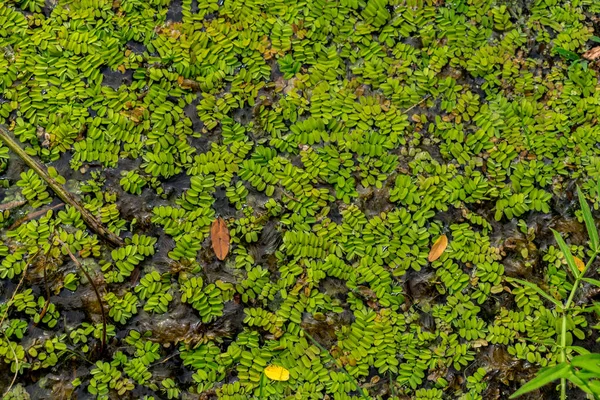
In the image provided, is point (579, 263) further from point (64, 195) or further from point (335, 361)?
point (64, 195)

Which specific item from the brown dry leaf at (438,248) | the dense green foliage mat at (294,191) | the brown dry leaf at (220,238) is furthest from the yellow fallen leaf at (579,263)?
the brown dry leaf at (220,238)

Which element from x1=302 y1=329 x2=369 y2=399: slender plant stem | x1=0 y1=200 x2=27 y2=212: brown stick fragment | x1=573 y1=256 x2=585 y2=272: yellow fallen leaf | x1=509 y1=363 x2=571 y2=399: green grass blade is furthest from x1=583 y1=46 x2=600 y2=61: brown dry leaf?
x1=0 y1=200 x2=27 y2=212: brown stick fragment

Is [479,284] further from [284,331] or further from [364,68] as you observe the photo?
[364,68]

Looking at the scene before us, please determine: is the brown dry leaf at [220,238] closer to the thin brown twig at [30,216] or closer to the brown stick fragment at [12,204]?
the thin brown twig at [30,216]

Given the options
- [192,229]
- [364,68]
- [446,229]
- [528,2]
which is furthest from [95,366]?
[528,2]

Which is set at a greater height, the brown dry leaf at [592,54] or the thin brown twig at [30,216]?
the brown dry leaf at [592,54]

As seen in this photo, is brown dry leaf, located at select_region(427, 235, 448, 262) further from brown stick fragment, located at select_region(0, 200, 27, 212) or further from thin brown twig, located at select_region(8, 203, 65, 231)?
brown stick fragment, located at select_region(0, 200, 27, 212)

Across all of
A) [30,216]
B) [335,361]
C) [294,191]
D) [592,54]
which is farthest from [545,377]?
[30,216]
